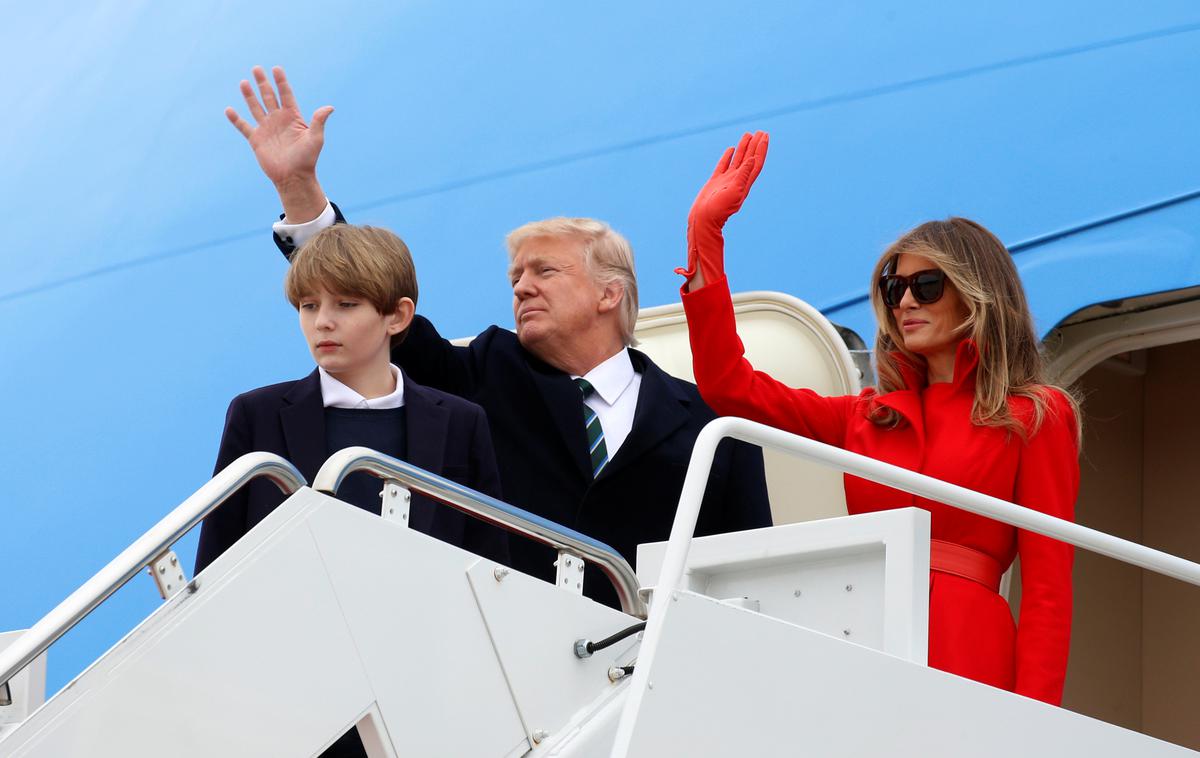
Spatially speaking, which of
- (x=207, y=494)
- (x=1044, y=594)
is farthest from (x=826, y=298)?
(x=207, y=494)

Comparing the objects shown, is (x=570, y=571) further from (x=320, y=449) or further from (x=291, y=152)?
(x=291, y=152)

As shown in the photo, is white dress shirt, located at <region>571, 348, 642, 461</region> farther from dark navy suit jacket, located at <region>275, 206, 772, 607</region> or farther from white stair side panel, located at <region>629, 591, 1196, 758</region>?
white stair side panel, located at <region>629, 591, 1196, 758</region>

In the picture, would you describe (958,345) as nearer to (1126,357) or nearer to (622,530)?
(622,530)

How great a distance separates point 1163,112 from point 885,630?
2.37m

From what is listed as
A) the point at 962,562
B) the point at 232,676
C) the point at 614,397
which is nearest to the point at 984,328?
the point at 962,562

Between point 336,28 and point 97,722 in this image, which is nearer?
point 97,722

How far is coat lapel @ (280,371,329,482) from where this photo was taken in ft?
9.24

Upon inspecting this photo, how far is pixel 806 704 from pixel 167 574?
3.27ft

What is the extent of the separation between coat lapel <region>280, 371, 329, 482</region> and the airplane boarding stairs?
51 cm

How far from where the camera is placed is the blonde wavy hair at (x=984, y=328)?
2.93 metres

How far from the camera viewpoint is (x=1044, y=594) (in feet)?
→ 9.04

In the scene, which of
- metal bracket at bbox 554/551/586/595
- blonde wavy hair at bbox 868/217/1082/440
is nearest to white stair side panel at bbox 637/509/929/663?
metal bracket at bbox 554/551/586/595

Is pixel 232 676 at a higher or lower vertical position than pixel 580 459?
lower

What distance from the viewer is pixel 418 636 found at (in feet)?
7.51
